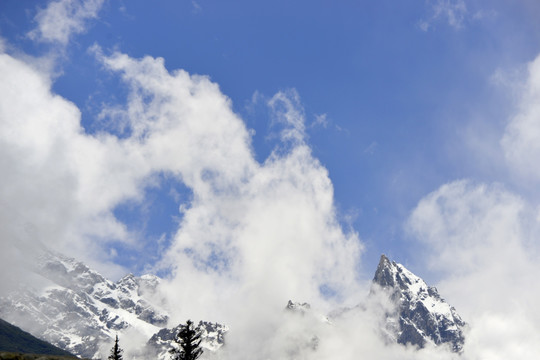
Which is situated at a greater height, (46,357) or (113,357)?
(113,357)

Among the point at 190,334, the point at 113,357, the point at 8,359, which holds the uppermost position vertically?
the point at 190,334

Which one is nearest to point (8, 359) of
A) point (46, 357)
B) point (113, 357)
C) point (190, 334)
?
point (46, 357)

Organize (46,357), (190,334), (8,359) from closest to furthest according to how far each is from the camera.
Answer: (8,359), (46,357), (190,334)

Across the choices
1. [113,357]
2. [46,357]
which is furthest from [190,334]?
[46,357]

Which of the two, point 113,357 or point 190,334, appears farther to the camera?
point 113,357

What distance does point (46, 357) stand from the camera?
21.5 meters

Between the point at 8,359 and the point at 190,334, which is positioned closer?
the point at 8,359

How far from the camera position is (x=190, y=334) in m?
45.2

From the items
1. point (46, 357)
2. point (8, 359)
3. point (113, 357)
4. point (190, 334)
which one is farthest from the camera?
point (113, 357)

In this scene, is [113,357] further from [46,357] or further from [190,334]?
[46,357]

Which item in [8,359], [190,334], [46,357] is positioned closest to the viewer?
[8,359]

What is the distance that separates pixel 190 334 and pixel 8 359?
26608mm

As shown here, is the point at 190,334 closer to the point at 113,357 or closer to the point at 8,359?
the point at 113,357

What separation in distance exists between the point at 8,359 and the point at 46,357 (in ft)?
6.14
